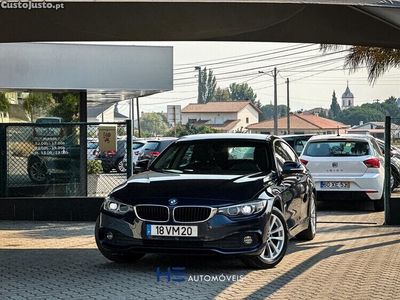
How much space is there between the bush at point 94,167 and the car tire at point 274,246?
657 centimetres

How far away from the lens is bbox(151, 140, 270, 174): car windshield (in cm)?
870

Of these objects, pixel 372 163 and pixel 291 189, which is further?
pixel 372 163

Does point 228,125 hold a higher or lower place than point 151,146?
higher

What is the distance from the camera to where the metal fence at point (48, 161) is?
41.5 feet

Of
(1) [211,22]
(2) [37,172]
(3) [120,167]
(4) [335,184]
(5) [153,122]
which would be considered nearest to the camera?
(1) [211,22]

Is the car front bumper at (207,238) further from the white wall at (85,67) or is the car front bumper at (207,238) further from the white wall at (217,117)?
the white wall at (217,117)

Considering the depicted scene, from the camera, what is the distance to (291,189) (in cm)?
884

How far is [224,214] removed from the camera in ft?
24.3

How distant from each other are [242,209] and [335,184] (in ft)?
21.9

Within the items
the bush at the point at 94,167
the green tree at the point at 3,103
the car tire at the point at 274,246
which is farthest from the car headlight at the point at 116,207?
the green tree at the point at 3,103

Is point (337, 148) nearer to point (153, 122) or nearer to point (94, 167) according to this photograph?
point (94, 167)

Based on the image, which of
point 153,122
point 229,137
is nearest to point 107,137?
point 229,137

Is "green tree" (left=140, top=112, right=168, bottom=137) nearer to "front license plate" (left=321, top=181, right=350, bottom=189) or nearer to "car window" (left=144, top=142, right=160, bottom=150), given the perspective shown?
"car window" (left=144, top=142, right=160, bottom=150)

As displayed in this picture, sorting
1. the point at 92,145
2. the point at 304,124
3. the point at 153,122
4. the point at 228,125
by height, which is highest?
the point at 153,122
